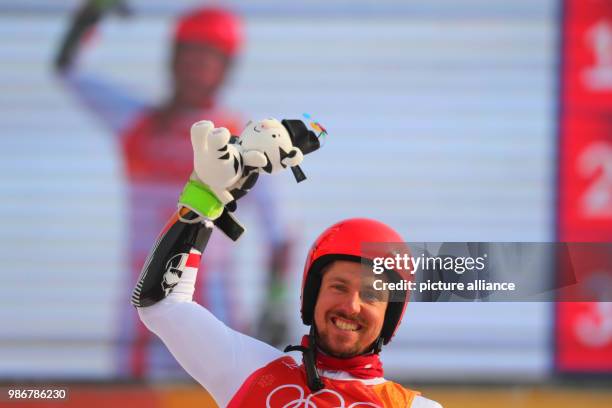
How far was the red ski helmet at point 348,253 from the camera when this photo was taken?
2.80 meters

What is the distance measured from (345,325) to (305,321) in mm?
180

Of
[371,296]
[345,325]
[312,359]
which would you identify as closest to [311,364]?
[312,359]

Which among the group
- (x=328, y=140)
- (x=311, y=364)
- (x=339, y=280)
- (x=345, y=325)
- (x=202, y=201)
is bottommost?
(x=311, y=364)

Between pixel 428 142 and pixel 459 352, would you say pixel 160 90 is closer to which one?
pixel 428 142

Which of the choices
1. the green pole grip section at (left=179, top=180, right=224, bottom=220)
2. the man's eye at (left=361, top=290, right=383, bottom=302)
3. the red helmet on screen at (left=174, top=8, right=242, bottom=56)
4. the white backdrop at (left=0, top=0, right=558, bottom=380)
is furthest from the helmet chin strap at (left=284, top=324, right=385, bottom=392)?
the red helmet on screen at (left=174, top=8, right=242, bottom=56)

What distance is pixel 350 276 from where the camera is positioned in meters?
2.78

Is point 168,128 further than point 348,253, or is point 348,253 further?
point 168,128

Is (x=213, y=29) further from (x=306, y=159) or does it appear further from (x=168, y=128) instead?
(x=306, y=159)

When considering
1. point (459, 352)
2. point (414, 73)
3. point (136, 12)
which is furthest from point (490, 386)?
point (136, 12)

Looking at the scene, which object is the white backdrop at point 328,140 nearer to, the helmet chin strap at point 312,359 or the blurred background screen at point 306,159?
the blurred background screen at point 306,159

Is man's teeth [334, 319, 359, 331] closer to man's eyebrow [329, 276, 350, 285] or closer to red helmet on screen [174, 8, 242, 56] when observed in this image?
man's eyebrow [329, 276, 350, 285]

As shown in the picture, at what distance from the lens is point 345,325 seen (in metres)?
2.79

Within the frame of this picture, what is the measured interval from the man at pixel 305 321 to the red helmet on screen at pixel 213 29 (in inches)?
129

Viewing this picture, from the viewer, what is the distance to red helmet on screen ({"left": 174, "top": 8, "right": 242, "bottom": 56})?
5.93 m
